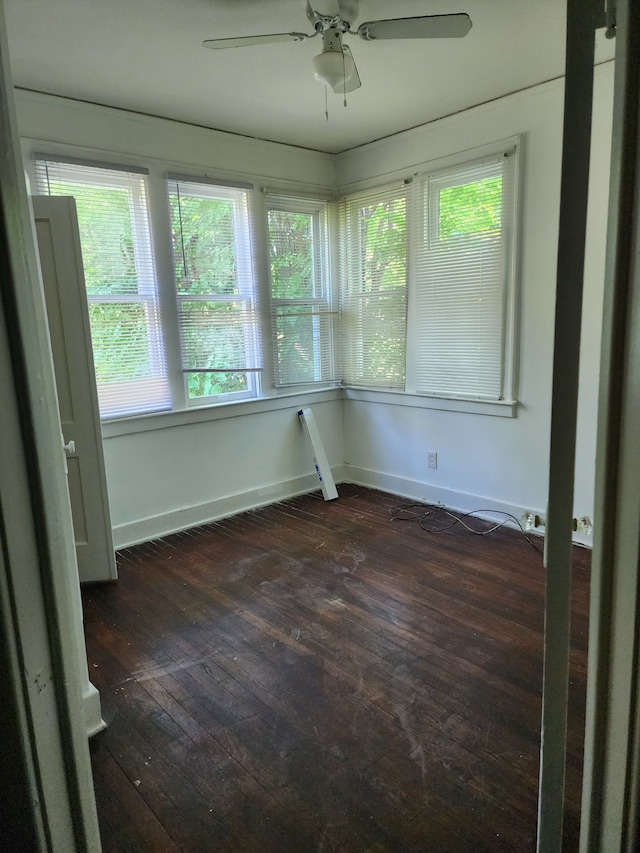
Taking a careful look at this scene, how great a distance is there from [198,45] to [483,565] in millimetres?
3038

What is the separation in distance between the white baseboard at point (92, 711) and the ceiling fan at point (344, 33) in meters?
2.50

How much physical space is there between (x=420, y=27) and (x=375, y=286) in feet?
7.31

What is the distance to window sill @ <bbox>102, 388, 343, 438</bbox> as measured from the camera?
342 cm

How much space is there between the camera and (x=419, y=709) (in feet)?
6.50

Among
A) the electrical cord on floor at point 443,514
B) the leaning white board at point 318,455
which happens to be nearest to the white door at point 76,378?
the leaning white board at point 318,455

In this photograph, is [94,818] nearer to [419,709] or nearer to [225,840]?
[225,840]

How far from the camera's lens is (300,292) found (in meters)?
4.34

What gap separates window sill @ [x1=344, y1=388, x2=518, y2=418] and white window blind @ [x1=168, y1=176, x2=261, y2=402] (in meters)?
0.96

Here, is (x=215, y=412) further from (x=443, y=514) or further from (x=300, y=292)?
(x=443, y=514)

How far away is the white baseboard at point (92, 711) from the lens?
1.90m

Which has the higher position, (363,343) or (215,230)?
(215,230)

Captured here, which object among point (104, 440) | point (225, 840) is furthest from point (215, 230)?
point (225, 840)

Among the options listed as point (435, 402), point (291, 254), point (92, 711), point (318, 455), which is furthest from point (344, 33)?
point (92, 711)

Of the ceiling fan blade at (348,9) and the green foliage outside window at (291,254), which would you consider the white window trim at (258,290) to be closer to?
the green foliage outside window at (291,254)
